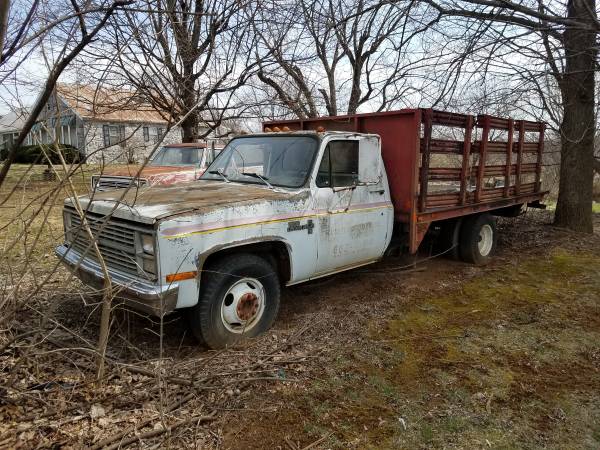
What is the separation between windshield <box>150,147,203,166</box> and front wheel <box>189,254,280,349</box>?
20.0 ft

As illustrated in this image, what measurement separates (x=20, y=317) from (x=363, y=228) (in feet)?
11.5

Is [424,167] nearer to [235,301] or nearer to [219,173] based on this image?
[219,173]

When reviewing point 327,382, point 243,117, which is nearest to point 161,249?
point 327,382

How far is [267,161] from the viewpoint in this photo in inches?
201

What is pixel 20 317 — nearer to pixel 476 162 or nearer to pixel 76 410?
pixel 76 410

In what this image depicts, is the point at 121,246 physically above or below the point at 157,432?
above

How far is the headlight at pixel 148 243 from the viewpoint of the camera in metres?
3.59

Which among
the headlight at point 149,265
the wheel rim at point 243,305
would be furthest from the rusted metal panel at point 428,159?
the headlight at point 149,265

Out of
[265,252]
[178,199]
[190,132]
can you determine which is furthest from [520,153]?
[190,132]

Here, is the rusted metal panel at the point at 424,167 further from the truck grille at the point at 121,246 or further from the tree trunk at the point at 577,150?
the tree trunk at the point at 577,150

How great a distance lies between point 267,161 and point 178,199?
127 centimetres

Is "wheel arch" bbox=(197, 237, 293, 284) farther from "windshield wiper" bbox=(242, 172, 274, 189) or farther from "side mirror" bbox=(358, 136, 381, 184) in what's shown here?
"side mirror" bbox=(358, 136, 381, 184)

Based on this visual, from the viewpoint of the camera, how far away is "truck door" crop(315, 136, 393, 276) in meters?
4.80

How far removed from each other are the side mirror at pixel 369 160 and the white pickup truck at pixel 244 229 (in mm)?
11
